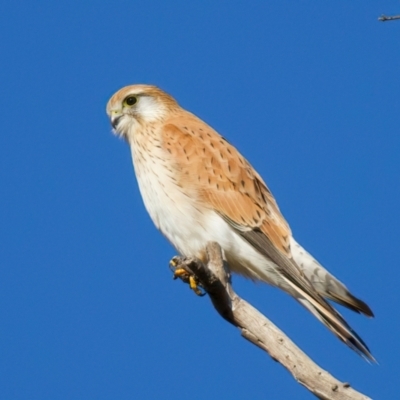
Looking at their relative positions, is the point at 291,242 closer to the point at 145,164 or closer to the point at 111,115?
the point at 145,164

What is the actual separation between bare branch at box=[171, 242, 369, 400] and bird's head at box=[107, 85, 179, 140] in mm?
1676

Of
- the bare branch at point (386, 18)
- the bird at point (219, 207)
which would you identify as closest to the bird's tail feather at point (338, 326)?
the bird at point (219, 207)

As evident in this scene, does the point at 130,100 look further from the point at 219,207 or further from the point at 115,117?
the point at 219,207

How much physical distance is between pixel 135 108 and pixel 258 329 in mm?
→ 2511

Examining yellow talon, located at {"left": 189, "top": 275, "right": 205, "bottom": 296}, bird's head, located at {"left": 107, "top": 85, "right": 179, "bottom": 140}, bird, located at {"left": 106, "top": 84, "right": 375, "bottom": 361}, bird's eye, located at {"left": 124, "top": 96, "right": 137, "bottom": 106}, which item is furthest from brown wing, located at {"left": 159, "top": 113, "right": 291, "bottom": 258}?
yellow talon, located at {"left": 189, "top": 275, "right": 205, "bottom": 296}

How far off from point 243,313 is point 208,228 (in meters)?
1.19

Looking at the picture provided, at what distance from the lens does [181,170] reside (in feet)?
17.7

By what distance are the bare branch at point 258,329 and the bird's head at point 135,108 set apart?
168 centimetres

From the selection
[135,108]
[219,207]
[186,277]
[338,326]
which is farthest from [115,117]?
[338,326]

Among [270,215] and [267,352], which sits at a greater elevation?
[270,215]

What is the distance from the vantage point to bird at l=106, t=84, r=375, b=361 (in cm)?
491

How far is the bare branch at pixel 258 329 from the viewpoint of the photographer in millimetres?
3506

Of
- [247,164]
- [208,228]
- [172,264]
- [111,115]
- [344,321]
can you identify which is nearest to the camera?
[344,321]

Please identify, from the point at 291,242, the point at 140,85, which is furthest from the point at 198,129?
the point at 291,242
